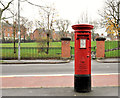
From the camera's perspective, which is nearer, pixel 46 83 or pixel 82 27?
pixel 82 27

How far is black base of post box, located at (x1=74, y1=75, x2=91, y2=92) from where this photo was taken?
5.12 metres

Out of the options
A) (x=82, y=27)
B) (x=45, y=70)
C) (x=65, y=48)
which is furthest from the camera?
(x=65, y=48)

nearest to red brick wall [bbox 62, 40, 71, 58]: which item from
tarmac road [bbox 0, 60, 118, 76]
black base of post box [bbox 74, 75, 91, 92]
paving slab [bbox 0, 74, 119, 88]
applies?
tarmac road [bbox 0, 60, 118, 76]

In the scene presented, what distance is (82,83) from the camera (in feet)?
17.0

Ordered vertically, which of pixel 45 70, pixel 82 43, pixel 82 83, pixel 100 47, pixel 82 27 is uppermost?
pixel 82 27

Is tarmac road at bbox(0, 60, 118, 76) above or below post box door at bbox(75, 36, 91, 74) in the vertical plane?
below

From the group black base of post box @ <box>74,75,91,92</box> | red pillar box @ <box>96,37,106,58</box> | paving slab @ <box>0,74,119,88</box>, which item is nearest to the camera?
black base of post box @ <box>74,75,91,92</box>

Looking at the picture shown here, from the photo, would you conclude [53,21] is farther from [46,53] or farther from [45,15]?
[46,53]

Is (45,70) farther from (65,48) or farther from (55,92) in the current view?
(65,48)

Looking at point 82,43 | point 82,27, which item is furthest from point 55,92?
point 82,27

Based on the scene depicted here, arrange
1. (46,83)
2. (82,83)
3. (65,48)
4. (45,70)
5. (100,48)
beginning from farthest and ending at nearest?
1. (100,48)
2. (65,48)
3. (45,70)
4. (46,83)
5. (82,83)

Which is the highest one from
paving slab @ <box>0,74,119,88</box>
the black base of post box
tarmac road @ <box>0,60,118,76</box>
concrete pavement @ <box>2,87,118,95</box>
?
the black base of post box

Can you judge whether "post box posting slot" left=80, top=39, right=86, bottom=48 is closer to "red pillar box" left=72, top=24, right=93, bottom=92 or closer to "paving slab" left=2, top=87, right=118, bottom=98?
"red pillar box" left=72, top=24, right=93, bottom=92

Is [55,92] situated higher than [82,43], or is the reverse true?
[82,43]
